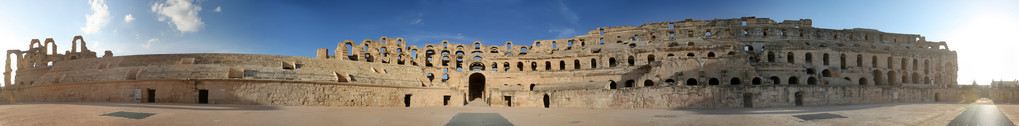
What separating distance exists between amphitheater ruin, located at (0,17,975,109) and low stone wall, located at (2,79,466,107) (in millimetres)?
53

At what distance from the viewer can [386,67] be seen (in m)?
36.1

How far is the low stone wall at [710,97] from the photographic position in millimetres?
25234

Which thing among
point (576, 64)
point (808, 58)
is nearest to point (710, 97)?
point (576, 64)

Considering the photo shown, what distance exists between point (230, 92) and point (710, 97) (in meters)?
22.8

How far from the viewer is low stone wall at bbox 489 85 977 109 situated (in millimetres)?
25234

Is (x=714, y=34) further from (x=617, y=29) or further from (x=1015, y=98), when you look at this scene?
(x=1015, y=98)

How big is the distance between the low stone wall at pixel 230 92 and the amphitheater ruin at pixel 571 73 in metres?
0.05

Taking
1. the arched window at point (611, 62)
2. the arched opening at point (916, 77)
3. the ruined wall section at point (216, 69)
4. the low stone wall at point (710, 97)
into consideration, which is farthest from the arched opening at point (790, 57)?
the ruined wall section at point (216, 69)

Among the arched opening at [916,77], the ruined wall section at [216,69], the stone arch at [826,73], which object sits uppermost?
the ruined wall section at [216,69]

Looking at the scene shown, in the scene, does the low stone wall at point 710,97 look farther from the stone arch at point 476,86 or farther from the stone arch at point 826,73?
the stone arch at point 476,86

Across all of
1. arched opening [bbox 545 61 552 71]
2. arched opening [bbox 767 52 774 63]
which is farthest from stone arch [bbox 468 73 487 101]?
arched opening [bbox 767 52 774 63]

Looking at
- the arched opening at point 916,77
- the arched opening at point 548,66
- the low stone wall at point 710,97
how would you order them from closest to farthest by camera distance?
the low stone wall at point 710,97 → the arched opening at point 916,77 → the arched opening at point 548,66

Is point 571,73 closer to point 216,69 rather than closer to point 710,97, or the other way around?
point 710,97

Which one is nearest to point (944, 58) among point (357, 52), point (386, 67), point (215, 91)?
point (386, 67)
